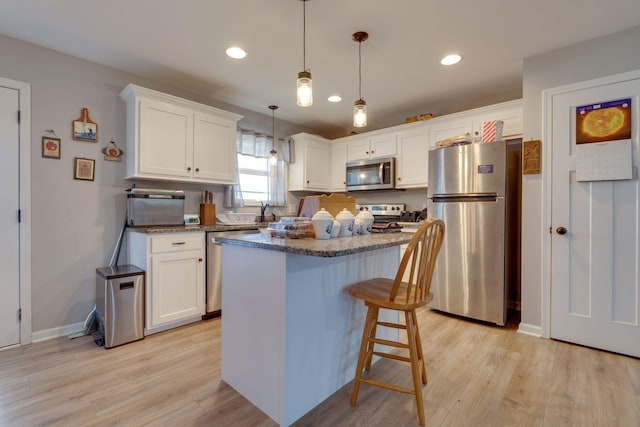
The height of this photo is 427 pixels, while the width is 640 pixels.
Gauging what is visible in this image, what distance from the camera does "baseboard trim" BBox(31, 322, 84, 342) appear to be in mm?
2426

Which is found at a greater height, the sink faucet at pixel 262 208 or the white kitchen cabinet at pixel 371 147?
the white kitchen cabinet at pixel 371 147

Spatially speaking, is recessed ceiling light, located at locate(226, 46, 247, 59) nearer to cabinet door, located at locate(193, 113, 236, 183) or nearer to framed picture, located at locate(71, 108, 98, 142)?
cabinet door, located at locate(193, 113, 236, 183)

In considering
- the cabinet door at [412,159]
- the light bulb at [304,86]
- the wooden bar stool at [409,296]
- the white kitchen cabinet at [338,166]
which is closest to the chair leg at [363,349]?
the wooden bar stool at [409,296]

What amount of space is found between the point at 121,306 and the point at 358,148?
332cm

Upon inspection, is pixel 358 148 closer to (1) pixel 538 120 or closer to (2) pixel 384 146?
(2) pixel 384 146

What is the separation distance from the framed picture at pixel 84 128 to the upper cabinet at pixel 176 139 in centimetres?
27

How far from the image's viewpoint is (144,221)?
2764 mm

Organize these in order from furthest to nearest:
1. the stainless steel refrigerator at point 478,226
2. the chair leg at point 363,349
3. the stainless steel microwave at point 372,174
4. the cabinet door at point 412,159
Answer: the stainless steel microwave at point 372,174 → the cabinet door at point 412,159 → the stainless steel refrigerator at point 478,226 → the chair leg at point 363,349

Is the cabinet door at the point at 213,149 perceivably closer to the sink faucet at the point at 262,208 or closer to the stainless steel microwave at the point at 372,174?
the sink faucet at the point at 262,208

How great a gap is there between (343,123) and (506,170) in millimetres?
2518

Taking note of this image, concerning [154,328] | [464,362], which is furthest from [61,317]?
[464,362]

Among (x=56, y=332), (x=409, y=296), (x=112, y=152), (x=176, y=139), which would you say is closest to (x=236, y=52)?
(x=176, y=139)

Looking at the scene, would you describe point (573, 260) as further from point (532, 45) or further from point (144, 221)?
point (144, 221)

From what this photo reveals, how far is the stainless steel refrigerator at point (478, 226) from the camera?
2.71 m
